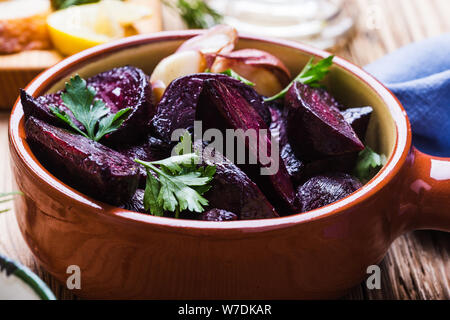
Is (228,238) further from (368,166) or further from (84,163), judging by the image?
(368,166)

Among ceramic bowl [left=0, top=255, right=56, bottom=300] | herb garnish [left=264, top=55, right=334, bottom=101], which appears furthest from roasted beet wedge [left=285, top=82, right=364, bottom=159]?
ceramic bowl [left=0, top=255, right=56, bottom=300]

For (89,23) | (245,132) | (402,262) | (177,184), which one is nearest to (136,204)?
(177,184)

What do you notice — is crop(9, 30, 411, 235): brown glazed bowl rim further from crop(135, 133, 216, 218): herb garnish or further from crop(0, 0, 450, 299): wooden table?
crop(0, 0, 450, 299): wooden table
